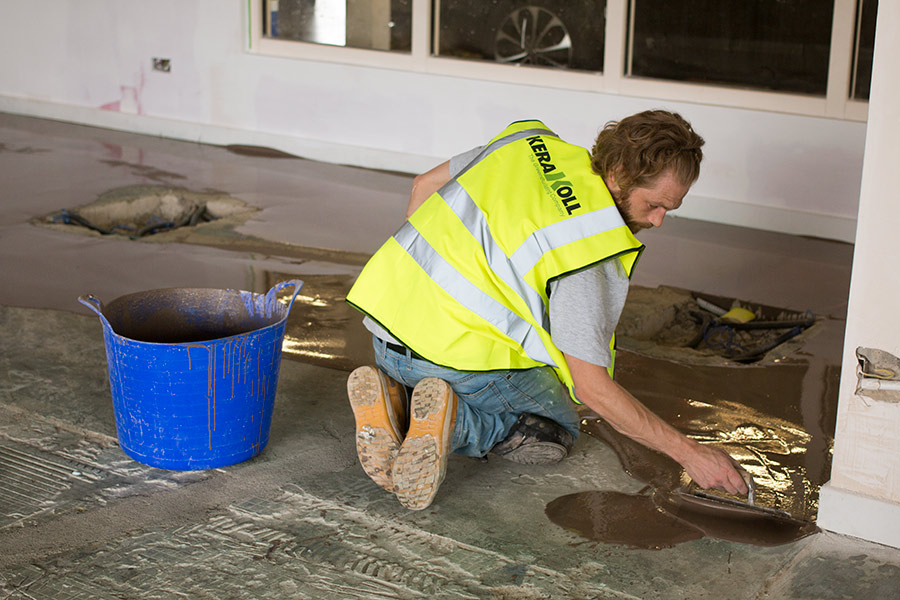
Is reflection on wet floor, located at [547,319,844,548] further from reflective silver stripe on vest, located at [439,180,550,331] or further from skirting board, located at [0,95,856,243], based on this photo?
skirting board, located at [0,95,856,243]

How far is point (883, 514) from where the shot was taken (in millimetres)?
2506

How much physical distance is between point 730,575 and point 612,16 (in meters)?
4.53

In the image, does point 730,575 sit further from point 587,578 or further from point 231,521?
point 231,521

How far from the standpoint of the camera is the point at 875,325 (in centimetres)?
242

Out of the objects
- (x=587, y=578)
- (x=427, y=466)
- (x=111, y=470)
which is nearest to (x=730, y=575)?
(x=587, y=578)

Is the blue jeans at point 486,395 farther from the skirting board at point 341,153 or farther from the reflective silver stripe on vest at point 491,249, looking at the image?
the skirting board at point 341,153

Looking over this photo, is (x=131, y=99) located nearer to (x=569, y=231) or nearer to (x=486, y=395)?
(x=486, y=395)

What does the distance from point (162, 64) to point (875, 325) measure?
6.74m

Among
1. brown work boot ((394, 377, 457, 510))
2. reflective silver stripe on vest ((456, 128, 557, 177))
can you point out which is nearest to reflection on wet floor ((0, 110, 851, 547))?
brown work boot ((394, 377, 457, 510))

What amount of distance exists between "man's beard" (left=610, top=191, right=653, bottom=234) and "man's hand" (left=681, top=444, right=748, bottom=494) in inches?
22.6

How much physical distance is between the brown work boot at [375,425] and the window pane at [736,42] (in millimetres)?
4092

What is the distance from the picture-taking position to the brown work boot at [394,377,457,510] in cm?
254

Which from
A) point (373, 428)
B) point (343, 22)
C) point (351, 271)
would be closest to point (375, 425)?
point (373, 428)

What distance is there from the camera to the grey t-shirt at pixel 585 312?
2.40m
